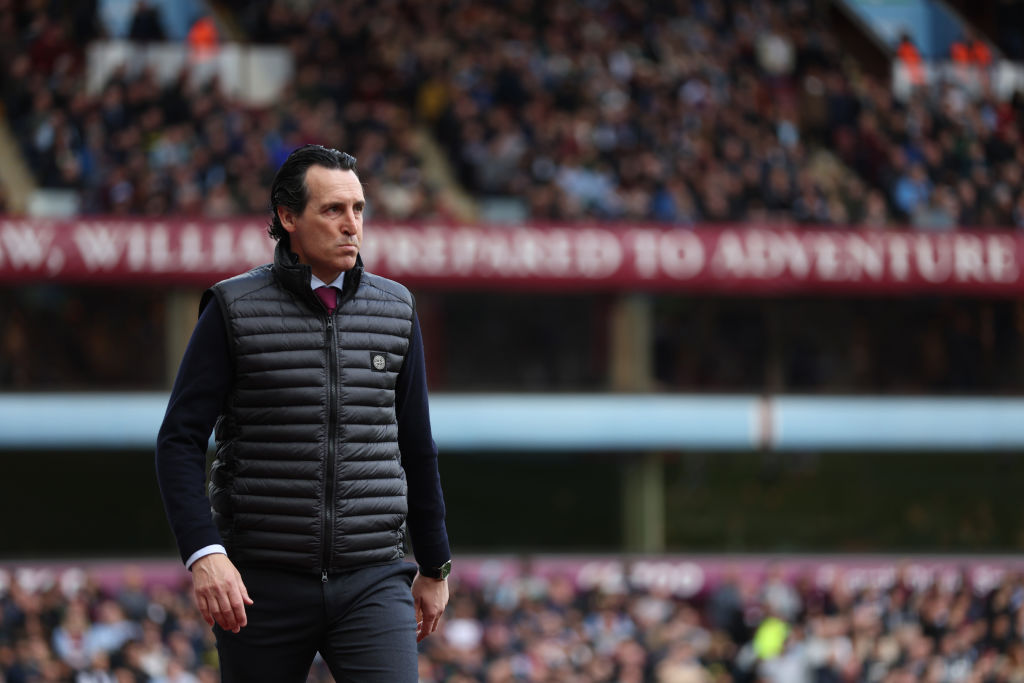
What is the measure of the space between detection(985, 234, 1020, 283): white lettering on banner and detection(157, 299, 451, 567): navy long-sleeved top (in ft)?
50.1

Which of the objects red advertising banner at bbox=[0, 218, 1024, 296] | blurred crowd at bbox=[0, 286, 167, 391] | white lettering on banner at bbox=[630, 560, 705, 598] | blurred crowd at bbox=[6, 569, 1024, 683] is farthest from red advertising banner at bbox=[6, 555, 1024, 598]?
red advertising banner at bbox=[0, 218, 1024, 296]

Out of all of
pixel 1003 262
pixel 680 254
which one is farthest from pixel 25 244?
pixel 1003 262

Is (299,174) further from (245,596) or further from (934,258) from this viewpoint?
(934,258)

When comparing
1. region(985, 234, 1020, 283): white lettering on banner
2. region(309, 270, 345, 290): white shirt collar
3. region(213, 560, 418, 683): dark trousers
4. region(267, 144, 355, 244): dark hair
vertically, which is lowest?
region(213, 560, 418, 683): dark trousers

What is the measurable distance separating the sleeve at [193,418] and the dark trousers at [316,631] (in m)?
0.24

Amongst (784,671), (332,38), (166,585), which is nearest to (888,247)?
(784,671)

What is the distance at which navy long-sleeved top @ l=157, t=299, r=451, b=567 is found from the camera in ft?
11.7

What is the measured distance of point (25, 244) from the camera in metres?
16.4

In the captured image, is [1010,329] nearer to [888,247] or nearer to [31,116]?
[888,247]

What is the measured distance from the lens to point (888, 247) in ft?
59.0

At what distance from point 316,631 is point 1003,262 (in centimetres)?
1564

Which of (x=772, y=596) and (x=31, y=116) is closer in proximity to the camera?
(x=772, y=596)

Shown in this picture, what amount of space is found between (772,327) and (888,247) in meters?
1.60

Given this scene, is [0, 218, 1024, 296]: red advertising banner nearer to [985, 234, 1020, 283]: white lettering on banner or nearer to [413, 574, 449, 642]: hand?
[985, 234, 1020, 283]: white lettering on banner
